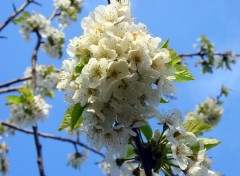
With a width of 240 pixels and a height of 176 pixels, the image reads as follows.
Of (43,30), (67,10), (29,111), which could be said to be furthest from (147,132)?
(67,10)

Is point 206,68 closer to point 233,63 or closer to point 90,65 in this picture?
point 233,63

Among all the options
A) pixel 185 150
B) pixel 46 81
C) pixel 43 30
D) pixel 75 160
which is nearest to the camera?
pixel 185 150

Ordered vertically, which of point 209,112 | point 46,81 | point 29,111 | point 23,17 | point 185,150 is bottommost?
point 185,150

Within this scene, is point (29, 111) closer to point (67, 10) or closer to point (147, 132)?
point (67, 10)

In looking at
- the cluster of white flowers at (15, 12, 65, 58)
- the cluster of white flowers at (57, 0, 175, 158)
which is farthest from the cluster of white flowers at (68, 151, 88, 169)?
the cluster of white flowers at (57, 0, 175, 158)

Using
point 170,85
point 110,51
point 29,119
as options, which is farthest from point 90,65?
point 29,119

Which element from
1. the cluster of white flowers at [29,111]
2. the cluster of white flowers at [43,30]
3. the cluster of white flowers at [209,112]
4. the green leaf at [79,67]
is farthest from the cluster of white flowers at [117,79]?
the cluster of white flowers at [209,112]
